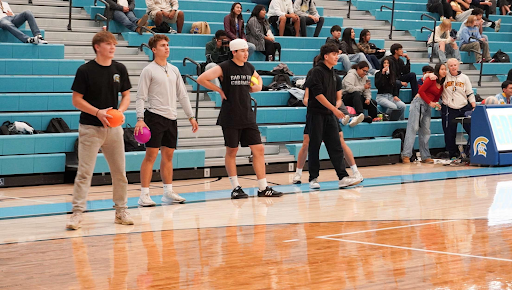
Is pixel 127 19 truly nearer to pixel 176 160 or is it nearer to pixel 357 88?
pixel 176 160

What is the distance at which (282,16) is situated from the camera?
14805mm

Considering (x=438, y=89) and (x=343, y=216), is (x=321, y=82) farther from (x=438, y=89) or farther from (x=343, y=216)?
(x=438, y=89)

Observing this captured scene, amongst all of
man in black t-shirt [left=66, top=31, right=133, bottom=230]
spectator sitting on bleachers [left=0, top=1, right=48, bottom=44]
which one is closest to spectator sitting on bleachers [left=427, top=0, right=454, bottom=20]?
spectator sitting on bleachers [left=0, top=1, right=48, bottom=44]

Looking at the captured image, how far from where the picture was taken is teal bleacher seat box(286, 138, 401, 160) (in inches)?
460

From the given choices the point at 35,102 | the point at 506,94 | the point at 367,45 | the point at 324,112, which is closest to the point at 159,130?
the point at 324,112

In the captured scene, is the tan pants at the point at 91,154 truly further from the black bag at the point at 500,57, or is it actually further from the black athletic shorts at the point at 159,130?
the black bag at the point at 500,57

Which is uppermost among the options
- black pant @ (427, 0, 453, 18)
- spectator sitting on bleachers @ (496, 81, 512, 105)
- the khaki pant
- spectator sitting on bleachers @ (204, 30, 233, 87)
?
black pant @ (427, 0, 453, 18)

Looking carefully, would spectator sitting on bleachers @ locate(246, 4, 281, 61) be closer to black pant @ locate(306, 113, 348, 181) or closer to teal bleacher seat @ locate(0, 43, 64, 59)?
teal bleacher seat @ locate(0, 43, 64, 59)

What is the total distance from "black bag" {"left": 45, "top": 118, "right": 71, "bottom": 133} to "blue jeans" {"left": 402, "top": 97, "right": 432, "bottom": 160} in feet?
19.2

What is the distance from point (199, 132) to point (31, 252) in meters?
6.18

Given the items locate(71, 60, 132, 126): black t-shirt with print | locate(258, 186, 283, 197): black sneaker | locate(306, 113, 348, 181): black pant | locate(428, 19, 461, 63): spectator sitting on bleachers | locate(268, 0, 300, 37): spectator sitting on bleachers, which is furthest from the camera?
locate(428, 19, 461, 63): spectator sitting on bleachers

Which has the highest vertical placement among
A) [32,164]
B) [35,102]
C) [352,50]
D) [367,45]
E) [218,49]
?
[367,45]

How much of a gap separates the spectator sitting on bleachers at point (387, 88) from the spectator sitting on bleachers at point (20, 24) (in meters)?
5.99

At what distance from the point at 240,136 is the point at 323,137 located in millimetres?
1314
